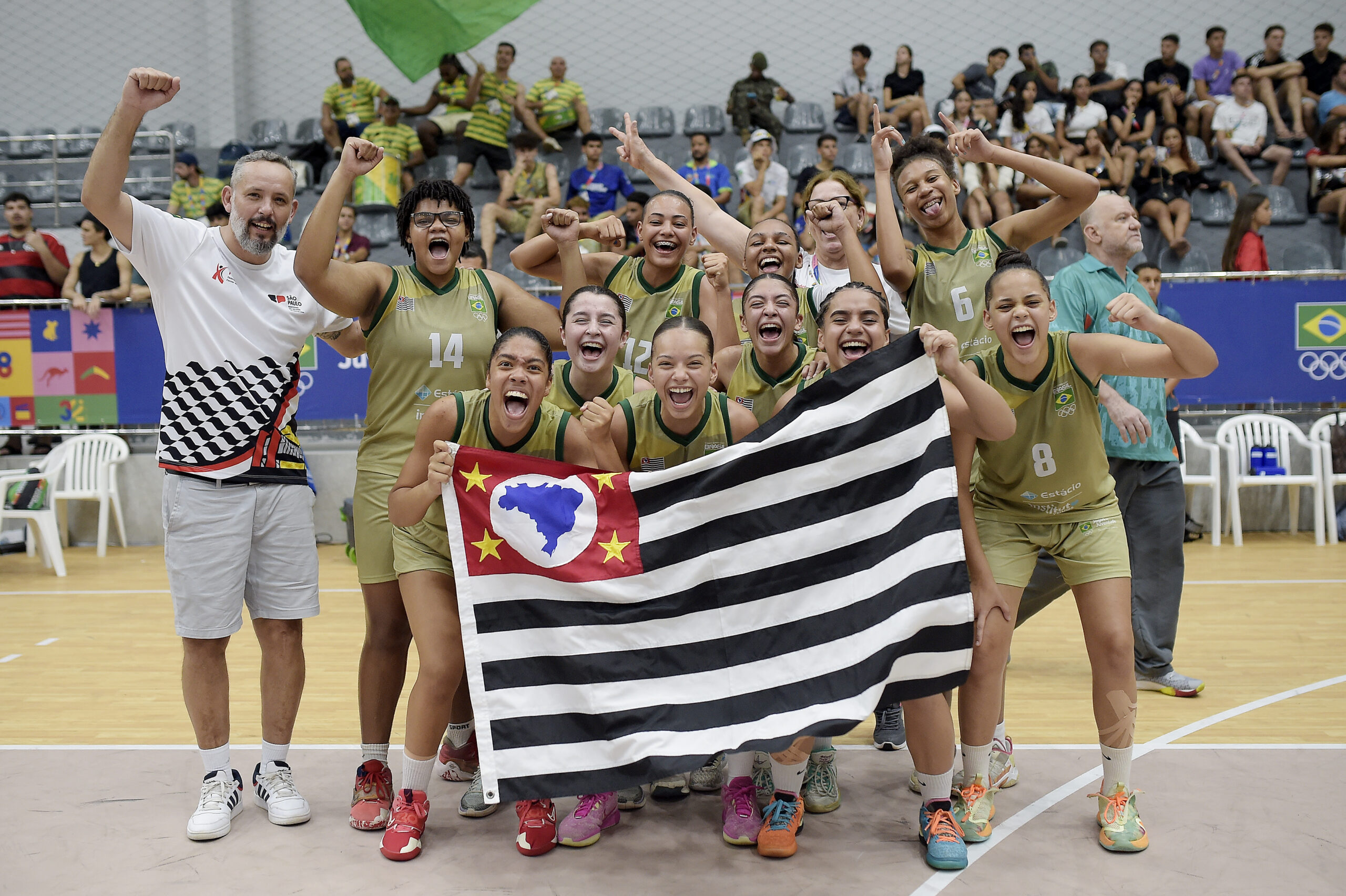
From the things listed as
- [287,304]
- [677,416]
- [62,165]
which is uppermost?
[62,165]

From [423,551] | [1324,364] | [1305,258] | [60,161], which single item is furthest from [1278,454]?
[60,161]

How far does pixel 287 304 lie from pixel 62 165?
459 inches

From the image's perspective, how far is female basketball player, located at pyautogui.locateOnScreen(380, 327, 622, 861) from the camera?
3.29 m

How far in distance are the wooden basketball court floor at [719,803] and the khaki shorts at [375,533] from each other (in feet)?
2.81

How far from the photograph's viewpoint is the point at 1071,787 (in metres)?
3.73

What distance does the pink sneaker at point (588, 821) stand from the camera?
11.0ft

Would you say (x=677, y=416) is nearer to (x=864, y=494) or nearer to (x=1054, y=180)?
(x=864, y=494)

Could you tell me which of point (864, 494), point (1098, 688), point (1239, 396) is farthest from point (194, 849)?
point (1239, 396)

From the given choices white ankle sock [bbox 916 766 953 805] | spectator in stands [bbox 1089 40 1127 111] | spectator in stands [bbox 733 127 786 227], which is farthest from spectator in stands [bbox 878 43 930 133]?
white ankle sock [bbox 916 766 953 805]

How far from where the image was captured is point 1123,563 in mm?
3381

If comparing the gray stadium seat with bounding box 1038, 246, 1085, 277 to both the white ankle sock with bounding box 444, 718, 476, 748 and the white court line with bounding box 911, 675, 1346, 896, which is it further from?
the white ankle sock with bounding box 444, 718, 476, 748

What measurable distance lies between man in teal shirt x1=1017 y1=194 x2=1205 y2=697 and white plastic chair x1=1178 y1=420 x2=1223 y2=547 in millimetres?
4023

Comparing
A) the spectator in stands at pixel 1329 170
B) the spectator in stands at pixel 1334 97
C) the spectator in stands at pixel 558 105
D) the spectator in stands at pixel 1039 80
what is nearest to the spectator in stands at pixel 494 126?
the spectator in stands at pixel 558 105

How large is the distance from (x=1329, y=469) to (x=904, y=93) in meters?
6.33
